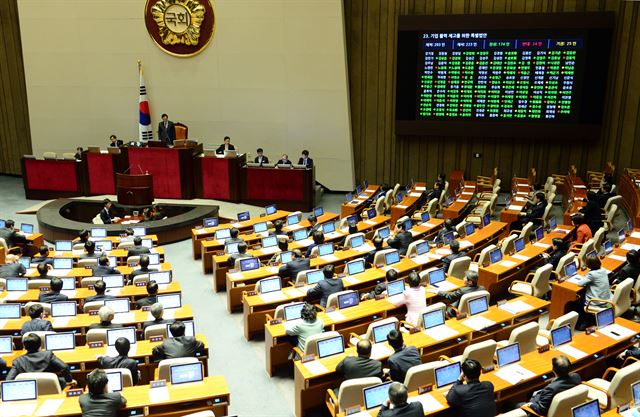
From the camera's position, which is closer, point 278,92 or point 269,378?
point 269,378

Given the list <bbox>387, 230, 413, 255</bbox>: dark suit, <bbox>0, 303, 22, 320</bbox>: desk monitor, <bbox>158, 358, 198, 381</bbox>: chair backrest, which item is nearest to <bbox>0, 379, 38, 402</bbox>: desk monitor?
<bbox>158, 358, 198, 381</bbox>: chair backrest

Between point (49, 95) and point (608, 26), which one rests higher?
point (608, 26)

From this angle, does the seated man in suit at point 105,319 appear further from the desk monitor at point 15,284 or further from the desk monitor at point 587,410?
the desk monitor at point 587,410

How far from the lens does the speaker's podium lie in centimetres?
1400

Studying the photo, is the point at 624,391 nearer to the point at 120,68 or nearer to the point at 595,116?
the point at 595,116

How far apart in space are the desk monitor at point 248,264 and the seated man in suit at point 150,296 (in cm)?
171

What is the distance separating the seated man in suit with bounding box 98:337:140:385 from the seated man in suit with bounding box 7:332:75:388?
35 cm

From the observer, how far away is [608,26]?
48.0 feet

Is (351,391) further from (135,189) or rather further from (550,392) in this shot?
(135,189)

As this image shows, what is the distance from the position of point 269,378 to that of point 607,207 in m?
8.64

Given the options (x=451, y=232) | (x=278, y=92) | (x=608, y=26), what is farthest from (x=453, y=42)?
(x=451, y=232)

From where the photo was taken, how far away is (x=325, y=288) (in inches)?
314

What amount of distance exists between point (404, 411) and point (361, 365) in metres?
1.02

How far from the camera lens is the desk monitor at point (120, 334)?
6.58 meters
